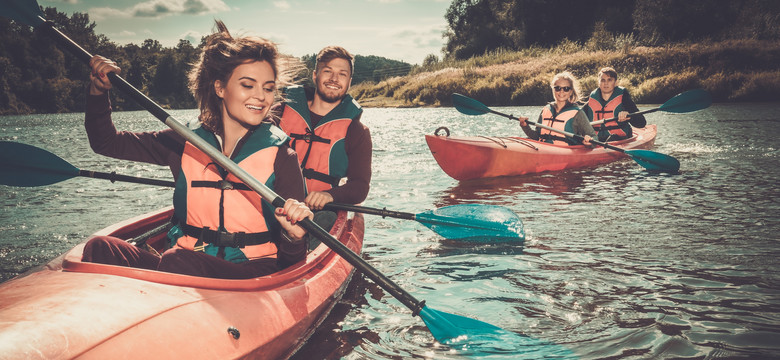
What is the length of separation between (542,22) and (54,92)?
140 feet

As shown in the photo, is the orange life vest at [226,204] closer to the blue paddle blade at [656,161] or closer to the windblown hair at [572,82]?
the windblown hair at [572,82]

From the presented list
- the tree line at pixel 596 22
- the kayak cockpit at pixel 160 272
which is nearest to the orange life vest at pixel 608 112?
the kayak cockpit at pixel 160 272

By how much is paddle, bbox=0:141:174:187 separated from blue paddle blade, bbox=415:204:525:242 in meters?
2.22

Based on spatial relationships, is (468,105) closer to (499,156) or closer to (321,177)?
(499,156)

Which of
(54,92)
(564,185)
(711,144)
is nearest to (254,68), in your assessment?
(564,185)

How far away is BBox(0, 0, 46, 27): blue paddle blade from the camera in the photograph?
2.46 m

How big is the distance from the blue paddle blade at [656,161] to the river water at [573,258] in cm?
13

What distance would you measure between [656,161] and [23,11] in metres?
6.85

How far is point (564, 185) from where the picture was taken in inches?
254

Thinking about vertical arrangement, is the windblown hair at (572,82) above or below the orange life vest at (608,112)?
above

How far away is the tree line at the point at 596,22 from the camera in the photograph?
25453 millimetres

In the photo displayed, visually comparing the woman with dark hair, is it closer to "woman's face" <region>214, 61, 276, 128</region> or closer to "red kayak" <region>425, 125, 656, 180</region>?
"woman's face" <region>214, 61, 276, 128</region>

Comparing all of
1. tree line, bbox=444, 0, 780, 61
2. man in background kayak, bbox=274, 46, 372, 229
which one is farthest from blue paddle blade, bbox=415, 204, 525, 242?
tree line, bbox=444, 0, 780, 61

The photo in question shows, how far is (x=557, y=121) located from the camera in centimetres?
733
